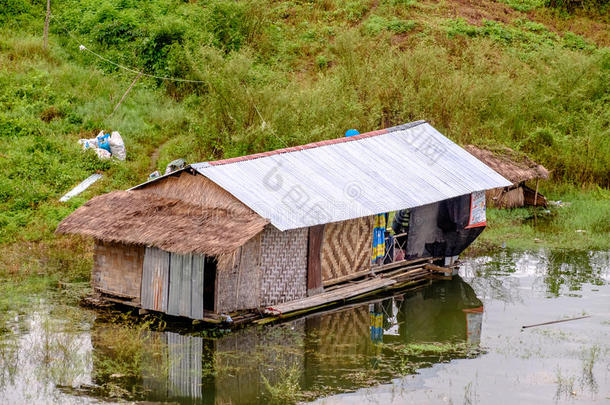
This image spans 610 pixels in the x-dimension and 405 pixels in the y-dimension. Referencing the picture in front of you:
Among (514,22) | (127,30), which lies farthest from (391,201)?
(514,22)

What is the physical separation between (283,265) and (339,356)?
6.12ft

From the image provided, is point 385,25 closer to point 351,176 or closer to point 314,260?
point 351,176

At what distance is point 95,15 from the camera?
24031mm

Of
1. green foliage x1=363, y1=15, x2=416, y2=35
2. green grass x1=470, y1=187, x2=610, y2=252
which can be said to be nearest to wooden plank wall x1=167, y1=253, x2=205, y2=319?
green grass x1=470, y1=187, x2=610, y2=252

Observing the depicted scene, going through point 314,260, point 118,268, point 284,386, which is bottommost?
point 284,386

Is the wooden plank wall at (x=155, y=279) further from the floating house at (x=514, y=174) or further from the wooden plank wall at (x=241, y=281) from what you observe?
the floating house at (x=514, y=174)

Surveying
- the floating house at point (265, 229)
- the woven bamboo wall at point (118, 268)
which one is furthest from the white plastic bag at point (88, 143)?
the woven bamboo wall at point (118, 268)

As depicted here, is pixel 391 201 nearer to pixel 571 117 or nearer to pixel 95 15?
pixel 571 117

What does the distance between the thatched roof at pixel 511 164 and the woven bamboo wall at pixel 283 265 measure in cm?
772

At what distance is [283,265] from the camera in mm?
12430

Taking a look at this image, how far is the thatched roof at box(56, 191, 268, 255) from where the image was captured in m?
11.3

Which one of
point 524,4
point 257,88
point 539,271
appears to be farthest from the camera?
point 524,4

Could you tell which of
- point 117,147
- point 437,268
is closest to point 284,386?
point 437,268

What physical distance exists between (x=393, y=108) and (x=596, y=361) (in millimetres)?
10960
